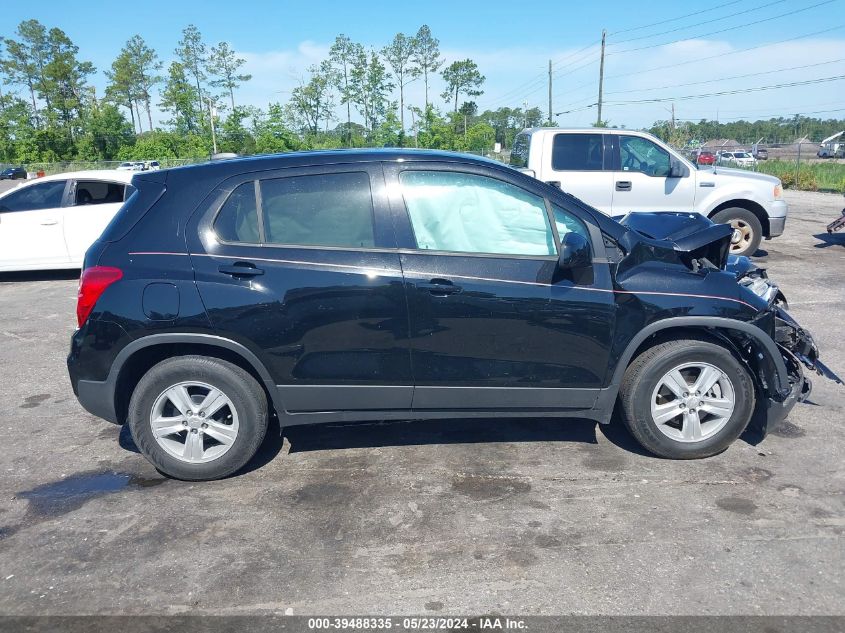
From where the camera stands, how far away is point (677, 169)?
400 inches

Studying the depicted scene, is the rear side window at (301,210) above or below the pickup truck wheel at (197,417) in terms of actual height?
above

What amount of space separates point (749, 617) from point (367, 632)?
1603 mm

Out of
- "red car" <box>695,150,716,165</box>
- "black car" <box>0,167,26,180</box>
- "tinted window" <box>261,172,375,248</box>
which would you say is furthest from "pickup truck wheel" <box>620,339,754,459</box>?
"black car" <box>0,167,26,180</box>

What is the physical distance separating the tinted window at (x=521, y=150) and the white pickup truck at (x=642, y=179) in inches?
13.2

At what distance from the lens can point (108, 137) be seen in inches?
2245

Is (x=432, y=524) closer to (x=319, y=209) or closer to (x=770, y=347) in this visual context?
(x=319, y=209)

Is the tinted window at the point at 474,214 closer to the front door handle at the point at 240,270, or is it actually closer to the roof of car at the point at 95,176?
the front door handle at the point at 240,270

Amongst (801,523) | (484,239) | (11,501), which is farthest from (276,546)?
(801,523)

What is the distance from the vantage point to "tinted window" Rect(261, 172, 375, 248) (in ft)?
13.1

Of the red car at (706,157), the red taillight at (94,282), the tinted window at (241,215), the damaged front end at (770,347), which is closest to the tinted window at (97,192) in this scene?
the red taillight at (94,282)

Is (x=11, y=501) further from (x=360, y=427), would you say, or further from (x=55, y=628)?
(x=360, y=427)

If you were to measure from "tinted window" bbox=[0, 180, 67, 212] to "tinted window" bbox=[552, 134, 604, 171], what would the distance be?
24.3 ft

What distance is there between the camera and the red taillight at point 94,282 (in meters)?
3.91

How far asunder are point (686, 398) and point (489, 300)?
53.9 inches
